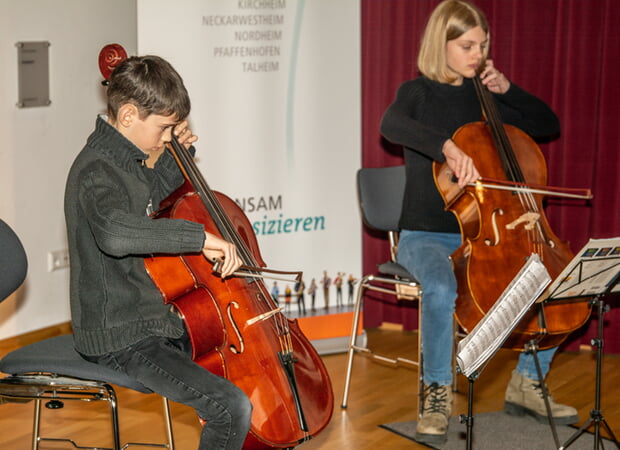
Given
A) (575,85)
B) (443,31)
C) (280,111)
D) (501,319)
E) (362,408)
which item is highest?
(443,31)

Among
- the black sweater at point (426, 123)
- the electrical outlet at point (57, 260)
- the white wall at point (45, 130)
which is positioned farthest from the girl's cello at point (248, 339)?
the electrical outlet at point (57, 260)

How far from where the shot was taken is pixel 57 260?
4227 millimetres

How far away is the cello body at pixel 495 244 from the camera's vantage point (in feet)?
9.47

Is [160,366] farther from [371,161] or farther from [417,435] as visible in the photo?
[371,161]

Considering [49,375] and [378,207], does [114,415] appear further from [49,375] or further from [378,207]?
[378,207]

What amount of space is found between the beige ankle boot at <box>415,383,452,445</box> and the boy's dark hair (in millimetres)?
1405

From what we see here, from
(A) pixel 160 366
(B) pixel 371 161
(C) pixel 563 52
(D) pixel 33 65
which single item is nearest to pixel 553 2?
(C) pixel 563 52

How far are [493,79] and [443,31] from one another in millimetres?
293

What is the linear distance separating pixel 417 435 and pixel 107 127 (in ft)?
5.03

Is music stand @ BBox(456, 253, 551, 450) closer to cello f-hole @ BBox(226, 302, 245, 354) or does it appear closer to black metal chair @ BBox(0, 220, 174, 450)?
cello f-hole @ BBox(226, 302, 245, 354)

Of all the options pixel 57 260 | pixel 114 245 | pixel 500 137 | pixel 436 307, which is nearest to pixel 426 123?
pixel 500 137

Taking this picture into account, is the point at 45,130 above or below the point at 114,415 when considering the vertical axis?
above

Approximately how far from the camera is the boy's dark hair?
2.22 metres

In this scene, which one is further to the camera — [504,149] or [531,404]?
[531,404]
